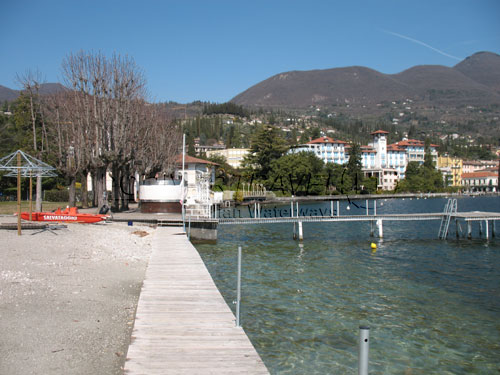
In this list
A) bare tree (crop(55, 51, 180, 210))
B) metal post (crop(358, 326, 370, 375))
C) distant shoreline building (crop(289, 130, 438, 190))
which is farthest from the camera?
distant shoreline building (crop(289, 130, 438, 190))

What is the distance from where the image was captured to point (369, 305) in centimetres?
1402

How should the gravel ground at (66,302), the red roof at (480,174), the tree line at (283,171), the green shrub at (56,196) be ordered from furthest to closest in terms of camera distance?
the red roof at (480,174) → the tree line at (283,171) → the green shrub at (56,196) → the gravel ground at (66,302)

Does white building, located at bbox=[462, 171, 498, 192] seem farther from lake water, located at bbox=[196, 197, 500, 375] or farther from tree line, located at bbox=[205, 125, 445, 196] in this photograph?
lake water, located at bbox=[196, 197, 500, 375]

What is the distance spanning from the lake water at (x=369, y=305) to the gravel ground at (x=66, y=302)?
320 cm

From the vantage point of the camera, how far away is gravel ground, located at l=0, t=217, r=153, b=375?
7559 mm

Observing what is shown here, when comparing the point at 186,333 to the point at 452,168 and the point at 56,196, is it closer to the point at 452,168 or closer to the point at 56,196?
the point at 56,196

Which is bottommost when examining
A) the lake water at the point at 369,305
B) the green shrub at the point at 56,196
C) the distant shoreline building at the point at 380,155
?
the lake water at the point at 369,305

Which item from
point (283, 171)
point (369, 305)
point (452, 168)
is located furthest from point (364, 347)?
point (452, 168)

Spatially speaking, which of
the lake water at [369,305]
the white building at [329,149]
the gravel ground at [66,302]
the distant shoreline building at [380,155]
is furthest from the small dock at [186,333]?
the white building at [329,149]

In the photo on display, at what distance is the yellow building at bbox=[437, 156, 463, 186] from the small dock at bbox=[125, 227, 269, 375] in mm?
180812

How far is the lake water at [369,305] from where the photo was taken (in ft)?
32.1

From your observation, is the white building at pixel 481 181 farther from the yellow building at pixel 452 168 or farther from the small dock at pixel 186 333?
the small dock at pixel 186 333

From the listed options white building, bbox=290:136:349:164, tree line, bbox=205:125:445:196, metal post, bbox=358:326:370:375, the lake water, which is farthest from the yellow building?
metal post, bbox=358:326:370:375

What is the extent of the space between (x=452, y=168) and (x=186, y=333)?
7729 inches
